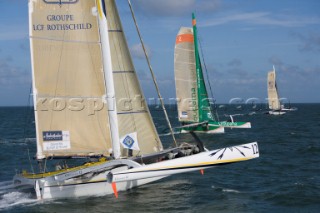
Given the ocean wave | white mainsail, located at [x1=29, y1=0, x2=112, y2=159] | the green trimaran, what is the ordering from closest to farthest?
white mainsail, located at [x1=29, y1=0, x2=112, y2=159], the ocean wave, the green trimaran

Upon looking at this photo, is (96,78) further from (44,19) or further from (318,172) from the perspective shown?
(318,172)

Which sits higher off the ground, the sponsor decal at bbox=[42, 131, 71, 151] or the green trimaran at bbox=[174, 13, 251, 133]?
the green trimaran at bbox=[174, 13, 251, 133]

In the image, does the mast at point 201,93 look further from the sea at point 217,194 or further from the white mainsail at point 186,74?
the sea at point 217,194

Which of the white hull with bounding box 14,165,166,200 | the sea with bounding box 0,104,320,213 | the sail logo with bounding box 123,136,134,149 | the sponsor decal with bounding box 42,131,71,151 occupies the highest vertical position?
the sponsor decal with bounding box 42,131,71,151

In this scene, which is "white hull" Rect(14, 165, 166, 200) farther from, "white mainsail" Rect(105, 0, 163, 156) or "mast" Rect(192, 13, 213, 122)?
"mast" Rect(192, 13, 213, 122)

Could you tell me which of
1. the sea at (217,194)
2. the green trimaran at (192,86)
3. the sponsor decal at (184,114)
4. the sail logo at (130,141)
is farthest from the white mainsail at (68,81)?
the sponsor decal at (184,114)

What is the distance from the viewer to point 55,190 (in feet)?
53.4

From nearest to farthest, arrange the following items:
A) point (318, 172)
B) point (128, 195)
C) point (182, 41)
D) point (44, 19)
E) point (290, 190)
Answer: point (44, 19)
point (128, 195)
point (290, 190)
point (318, 172)
point (182, 41)

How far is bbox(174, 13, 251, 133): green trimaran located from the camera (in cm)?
4066

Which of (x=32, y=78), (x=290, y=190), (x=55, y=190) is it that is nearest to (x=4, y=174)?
(x=55, y=190)

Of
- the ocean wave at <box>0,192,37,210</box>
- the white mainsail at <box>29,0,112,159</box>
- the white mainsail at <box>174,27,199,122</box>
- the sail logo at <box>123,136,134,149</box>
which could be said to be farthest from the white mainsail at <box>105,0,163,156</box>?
the white mainsail at <box>174,27,199,122</box>

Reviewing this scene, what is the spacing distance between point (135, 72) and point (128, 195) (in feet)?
15.0

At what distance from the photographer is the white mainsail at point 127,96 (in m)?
16.6

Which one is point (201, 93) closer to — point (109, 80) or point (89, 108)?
point (89, 108)
